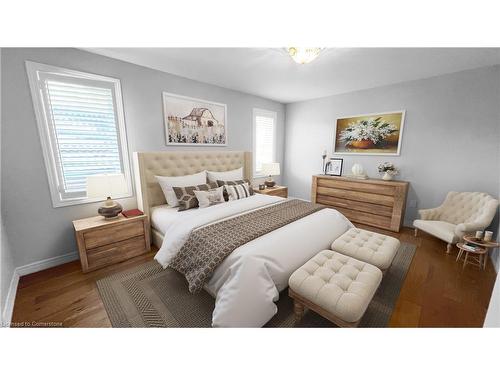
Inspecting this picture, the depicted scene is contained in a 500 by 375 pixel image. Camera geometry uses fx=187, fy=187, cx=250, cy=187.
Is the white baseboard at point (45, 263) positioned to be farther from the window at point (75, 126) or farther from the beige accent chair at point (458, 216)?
the beige accent chair at point (458, 216)

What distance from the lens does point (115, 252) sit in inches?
84.0

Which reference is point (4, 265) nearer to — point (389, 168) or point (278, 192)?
point (278, 192)

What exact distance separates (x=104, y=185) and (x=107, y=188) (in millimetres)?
40

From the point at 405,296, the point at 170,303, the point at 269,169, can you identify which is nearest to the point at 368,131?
A: the point at 269,169

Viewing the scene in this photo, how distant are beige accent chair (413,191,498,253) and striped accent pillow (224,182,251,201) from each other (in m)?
2.54

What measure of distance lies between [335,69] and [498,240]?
2.89 m

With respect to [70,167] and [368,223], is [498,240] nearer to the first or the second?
[368,223]

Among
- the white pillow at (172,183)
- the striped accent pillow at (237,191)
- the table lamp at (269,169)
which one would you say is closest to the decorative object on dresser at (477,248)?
the striped accent pillow at (237,191)

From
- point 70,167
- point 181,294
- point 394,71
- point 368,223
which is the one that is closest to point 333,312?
point 181,294

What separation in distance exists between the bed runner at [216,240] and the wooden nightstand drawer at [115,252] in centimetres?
88

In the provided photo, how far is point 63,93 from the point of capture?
200cm

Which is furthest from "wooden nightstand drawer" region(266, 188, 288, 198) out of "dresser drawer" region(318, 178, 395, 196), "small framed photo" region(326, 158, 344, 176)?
"small framed photo" region(326, 158, 344, 176)

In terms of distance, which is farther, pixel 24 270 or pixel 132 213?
pixel 132 213

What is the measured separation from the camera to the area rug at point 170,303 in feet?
4.65
